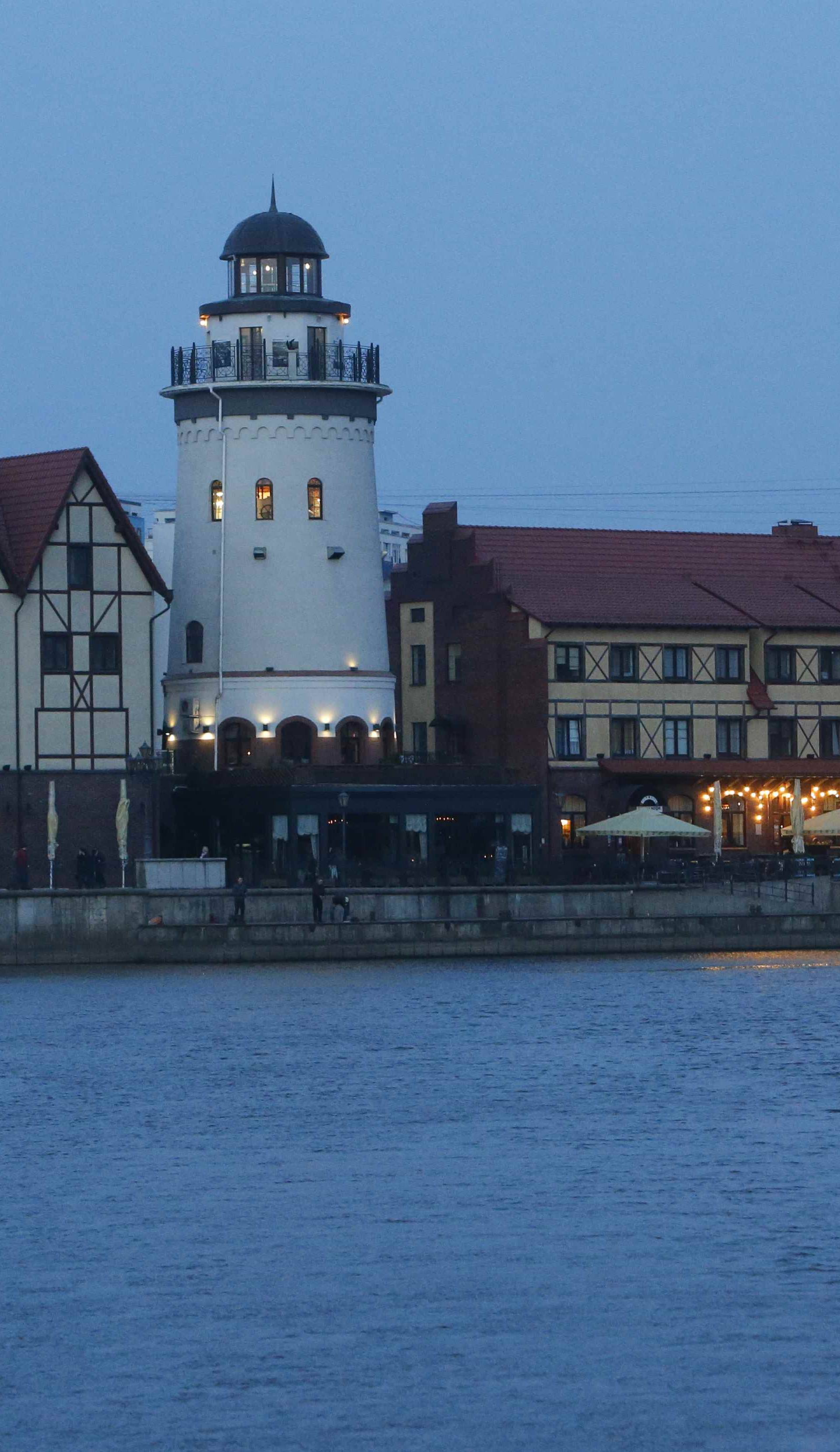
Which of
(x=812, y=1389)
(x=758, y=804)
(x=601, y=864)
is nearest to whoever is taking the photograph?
(x=812, y=1389)

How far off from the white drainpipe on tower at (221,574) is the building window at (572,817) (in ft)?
36.2

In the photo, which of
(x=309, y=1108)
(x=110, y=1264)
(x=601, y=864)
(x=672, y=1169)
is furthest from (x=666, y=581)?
(x=110, y=1264)

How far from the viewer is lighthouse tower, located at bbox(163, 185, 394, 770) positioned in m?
86.9

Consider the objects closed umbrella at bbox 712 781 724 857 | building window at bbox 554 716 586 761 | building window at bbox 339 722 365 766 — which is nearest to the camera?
closed umbrella at bbox 712 781 724 857

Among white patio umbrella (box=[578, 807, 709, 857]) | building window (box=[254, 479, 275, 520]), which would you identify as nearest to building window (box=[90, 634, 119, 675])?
building window (box=[254, 479, 275, 520])

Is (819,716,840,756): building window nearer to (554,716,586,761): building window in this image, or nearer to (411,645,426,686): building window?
(554,716,586,761): building window

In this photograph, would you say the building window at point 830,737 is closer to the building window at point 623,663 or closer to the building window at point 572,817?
the building window at point 623,663

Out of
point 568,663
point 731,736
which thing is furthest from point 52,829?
point 731,736

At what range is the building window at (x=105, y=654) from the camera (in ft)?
267

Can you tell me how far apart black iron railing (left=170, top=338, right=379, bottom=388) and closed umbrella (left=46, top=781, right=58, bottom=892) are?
616 inches

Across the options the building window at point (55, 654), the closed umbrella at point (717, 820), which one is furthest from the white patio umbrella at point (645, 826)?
the building window at point (55, 654)

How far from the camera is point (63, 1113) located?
4803cm

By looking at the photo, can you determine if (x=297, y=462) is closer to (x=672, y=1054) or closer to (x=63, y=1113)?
(x=672, y=1054)

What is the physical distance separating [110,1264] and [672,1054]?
2297 cm
